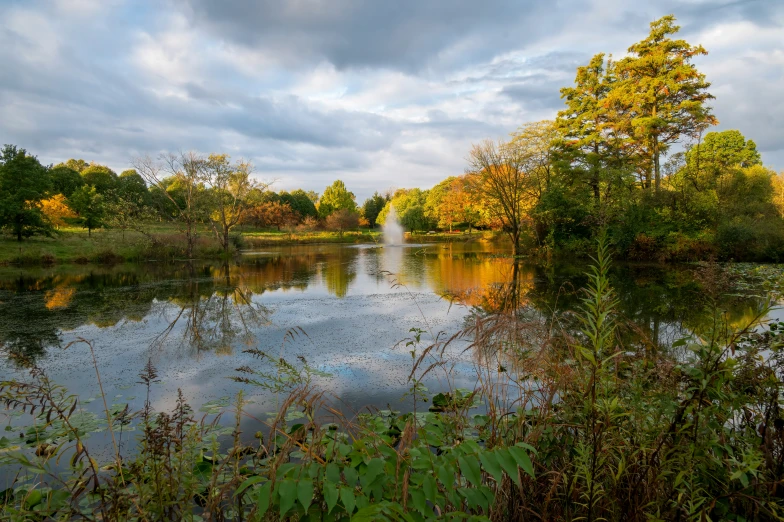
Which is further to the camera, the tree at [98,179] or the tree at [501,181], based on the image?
the tree at [98,179]

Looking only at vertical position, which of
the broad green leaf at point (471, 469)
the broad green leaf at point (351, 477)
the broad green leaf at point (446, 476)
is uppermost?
the broad green leaf at point (471, 469)

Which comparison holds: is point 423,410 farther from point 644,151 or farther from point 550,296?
point 644,151

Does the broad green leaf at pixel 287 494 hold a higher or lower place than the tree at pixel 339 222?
lower

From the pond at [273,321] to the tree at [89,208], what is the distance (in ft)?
44.4

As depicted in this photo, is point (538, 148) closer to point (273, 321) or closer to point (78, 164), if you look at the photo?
point (273, 321)

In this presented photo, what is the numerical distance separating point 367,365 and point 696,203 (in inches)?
882

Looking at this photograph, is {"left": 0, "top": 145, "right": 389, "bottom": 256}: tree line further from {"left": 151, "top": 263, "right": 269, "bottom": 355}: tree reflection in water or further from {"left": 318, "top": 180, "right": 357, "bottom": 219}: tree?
{"left": 318, "top": 180, "right": 357, "bottom": 219}: tree

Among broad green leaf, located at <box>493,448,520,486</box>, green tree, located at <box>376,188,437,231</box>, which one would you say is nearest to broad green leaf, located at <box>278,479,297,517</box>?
broad green leaf, located at <box>493,448,520,486</box>

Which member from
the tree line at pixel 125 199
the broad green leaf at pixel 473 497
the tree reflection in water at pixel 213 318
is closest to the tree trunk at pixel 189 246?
the tree line at pixel 125 199

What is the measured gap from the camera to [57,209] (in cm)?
3123

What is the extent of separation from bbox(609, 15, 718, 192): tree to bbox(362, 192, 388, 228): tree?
6044 cm

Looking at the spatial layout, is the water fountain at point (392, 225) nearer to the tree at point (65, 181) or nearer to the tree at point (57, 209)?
the tree at point (65, 181)

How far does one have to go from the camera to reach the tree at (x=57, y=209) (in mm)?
30094

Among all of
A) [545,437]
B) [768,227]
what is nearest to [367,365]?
[545,437]
